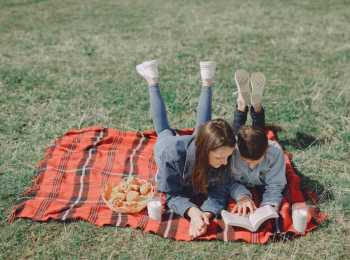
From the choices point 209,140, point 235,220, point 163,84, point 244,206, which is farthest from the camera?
point 163,84

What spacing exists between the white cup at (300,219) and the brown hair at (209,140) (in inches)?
37.4

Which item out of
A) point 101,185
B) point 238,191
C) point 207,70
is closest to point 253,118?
point 207,70

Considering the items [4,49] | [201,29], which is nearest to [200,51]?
[201,29]

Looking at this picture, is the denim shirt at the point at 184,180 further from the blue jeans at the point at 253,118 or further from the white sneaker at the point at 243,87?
the white sneaker at the point at 243,87

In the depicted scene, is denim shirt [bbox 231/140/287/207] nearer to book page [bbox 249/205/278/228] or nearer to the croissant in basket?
book page [bbox 249/205/278/228]

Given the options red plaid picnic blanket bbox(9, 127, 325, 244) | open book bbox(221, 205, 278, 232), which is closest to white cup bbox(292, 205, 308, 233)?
red plaid picnic blanket bbox(9, 127, 325, 244)

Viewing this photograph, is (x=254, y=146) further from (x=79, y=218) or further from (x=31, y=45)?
(x=31, y=45)

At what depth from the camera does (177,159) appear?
4387 millimetres

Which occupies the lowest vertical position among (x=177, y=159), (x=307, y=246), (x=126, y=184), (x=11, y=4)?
(x=307, y=246)

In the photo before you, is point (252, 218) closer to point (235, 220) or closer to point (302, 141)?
point (235, 220)

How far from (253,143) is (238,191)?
2.20 feet

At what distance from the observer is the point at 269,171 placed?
183 inches

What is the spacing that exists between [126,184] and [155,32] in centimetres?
625

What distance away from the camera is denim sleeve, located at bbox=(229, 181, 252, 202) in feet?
15.0
